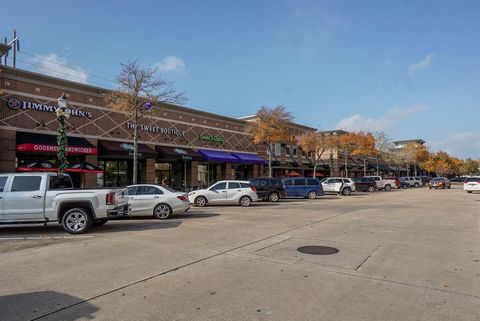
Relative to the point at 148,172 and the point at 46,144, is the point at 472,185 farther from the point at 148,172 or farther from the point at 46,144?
the point at 46,144

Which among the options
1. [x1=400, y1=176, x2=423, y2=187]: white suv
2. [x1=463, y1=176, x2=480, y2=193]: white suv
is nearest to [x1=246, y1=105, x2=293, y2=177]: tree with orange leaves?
[x1=463, y1=176, x2=480, y2=193]: white suv

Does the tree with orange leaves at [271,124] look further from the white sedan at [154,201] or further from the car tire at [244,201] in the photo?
the white sedan at [154,201]

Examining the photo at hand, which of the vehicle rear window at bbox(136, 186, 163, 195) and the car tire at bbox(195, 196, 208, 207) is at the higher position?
the vehicle rear window at bbox(136, 186, 163, 195)

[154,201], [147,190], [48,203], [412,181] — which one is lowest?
[154,201]

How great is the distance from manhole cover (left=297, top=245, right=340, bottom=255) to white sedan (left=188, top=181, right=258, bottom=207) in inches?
492

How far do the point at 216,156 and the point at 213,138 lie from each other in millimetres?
2533

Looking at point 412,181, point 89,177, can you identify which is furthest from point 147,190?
point 412,181

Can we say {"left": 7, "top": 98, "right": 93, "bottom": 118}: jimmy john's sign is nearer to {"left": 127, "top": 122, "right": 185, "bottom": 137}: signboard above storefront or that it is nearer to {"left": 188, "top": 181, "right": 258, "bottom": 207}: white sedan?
{"left": 127, "top": 122, "right": 185, "bottom": 137}: signboard above storefront

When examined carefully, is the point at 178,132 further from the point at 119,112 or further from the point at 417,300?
the point at 417,300

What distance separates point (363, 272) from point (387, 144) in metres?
63.9

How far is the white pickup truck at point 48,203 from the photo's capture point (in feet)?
35.8

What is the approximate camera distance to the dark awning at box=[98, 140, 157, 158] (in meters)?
25.3

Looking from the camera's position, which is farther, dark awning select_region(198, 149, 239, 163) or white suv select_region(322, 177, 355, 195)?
white suv select_region(322, 177, 355, 195)

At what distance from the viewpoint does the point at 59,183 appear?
11703 mm
